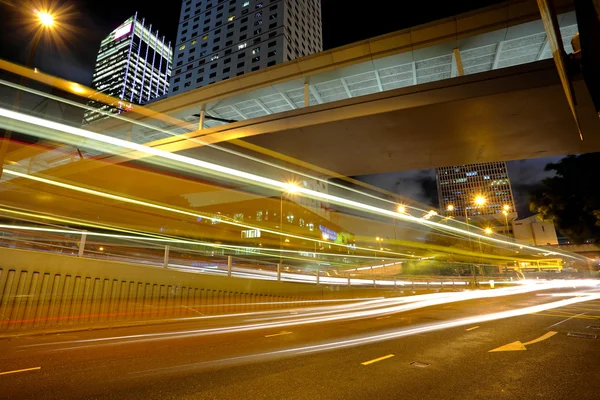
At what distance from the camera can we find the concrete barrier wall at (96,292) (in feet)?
27.3

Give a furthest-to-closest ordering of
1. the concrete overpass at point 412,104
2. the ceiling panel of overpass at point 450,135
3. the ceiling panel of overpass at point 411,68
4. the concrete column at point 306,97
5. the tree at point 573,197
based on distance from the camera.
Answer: the tree at point 573,197 → the concrete column at point 306,97 → the ceiling panel of overpass at point 411,68 → the ceiling panel of overpass at point 450,135 → the concrete overpass at point 412,104

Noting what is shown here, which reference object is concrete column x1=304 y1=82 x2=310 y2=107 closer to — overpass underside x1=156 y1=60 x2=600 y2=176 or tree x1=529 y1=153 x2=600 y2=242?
overpass underside x1=156 y1=60 x2=600 y2=176

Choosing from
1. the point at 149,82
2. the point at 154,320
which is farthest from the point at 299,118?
the point at 149,82

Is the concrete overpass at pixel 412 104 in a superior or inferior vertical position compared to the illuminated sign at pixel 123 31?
inferior

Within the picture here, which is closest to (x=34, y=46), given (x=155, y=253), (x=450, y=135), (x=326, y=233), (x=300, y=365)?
(x=155, y=253)

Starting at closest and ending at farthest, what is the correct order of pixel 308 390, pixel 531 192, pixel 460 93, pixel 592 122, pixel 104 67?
pixel 308 390, pixel 460 93, pixel 592 122, pixel 531 192, pixel 104 67

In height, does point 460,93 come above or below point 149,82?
below

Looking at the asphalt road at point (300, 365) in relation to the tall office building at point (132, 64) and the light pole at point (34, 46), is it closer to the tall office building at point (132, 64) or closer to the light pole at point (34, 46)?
the light pole at point (34, 46)

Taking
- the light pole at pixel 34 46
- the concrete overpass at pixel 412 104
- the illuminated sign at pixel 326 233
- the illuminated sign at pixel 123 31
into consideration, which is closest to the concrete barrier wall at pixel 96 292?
the light pole at pixel 34 46

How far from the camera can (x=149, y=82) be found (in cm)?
18462

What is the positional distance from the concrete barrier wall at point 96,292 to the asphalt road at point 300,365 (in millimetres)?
1227

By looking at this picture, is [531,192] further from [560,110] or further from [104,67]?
[104,67]

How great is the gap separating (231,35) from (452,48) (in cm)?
10068

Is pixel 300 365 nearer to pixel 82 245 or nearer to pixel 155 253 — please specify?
pixel 82 245
